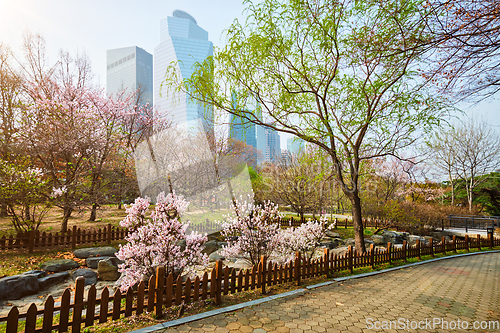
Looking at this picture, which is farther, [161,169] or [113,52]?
[113,52]

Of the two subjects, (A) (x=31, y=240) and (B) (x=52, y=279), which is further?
(A) (x=31, y=240)

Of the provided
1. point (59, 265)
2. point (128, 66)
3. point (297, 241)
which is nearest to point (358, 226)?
point (297, 241)

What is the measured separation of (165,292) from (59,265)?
5.45m

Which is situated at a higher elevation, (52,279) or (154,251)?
(154,251)

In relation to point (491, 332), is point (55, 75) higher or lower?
higher

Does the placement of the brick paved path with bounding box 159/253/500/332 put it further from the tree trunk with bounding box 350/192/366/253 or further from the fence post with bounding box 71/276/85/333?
the tree trunk with bounding box 350/192/366/253

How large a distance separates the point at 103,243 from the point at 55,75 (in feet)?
37.0

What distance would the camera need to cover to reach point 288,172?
19.0m

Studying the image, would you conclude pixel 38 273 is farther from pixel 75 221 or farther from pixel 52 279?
pixel 75 221

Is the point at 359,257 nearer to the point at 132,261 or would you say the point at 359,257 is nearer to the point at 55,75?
the point at 132,261

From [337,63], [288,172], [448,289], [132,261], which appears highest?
[337,63]

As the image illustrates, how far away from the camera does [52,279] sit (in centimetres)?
719

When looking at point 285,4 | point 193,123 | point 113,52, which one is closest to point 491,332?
point 285,4

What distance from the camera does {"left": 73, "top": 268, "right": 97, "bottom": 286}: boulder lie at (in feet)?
24.8
